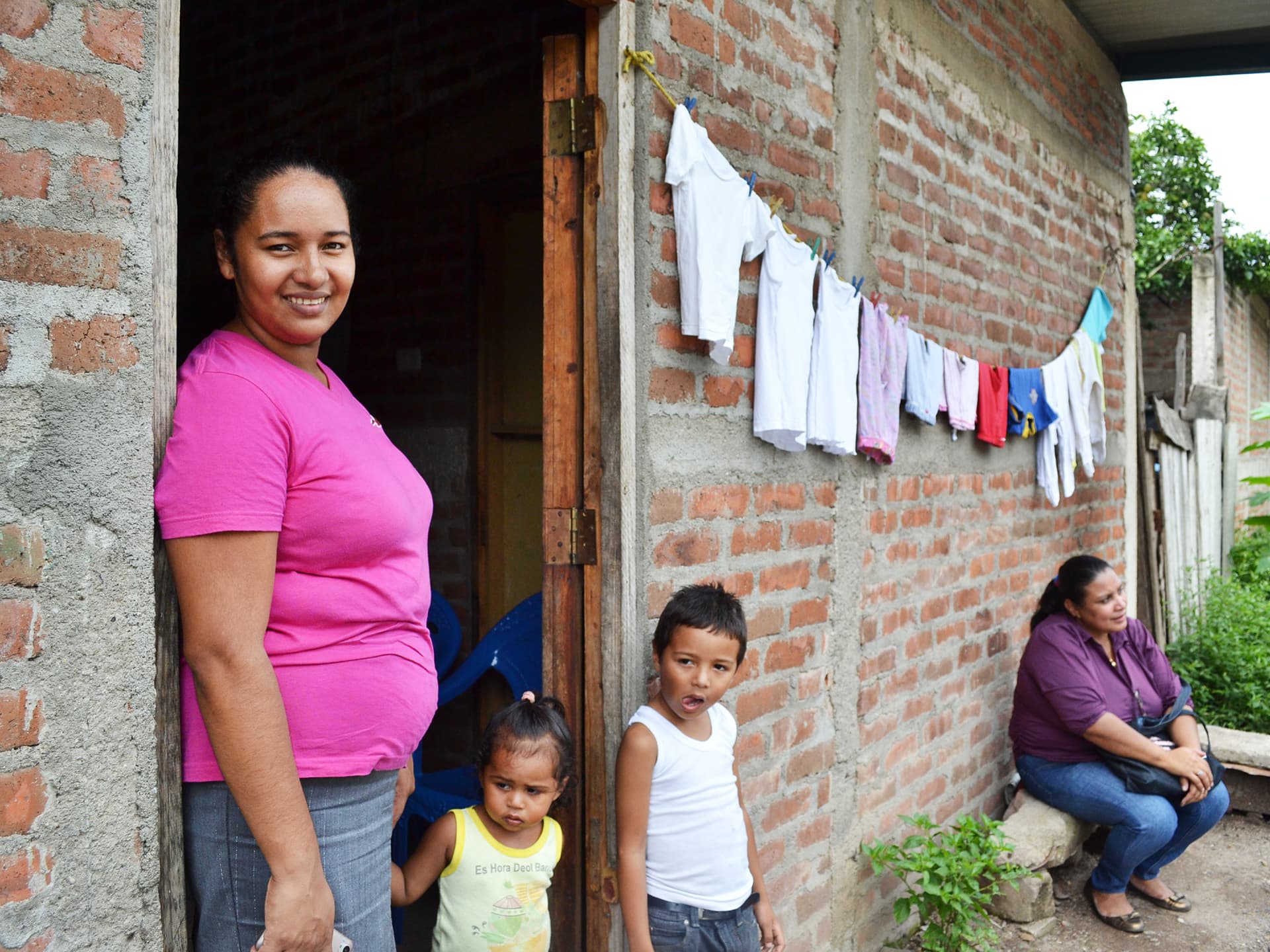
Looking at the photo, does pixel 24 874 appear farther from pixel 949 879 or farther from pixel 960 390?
pixel 960 390

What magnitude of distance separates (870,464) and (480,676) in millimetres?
1528

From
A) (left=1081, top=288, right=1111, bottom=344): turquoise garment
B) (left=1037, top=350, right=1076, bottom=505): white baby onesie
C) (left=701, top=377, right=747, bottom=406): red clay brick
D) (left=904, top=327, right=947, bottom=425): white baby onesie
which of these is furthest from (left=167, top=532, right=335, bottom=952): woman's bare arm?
(left=1081, top=288, right=1111, bottom=344): turquoise garment

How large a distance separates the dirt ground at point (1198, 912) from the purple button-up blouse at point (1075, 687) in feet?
2.13

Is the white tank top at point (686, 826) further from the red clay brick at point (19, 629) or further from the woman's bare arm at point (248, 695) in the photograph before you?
the red clay brick at point (19, 629)

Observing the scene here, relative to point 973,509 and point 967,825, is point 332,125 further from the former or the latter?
point 967,825

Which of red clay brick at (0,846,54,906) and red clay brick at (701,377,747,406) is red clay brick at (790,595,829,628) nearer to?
red clay brick at (701,377,747,406)

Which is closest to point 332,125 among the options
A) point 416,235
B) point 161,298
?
point 416,235

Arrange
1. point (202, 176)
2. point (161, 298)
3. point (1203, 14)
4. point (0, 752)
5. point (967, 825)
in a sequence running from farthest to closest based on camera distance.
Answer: point (1203, 14) → point (202, 176) → point (967, 825) → point (161, 298) → point (0, 752)

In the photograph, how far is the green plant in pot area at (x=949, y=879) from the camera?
3.45 m

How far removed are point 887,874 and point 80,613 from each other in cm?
315

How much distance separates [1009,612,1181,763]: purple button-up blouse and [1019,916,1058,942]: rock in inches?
25.6

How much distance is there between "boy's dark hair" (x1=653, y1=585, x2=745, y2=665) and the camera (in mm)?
2436

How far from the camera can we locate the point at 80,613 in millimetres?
1395

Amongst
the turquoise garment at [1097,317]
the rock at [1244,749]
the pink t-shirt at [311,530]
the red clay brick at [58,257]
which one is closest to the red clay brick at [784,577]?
the pink t-shirt at [311,530]
